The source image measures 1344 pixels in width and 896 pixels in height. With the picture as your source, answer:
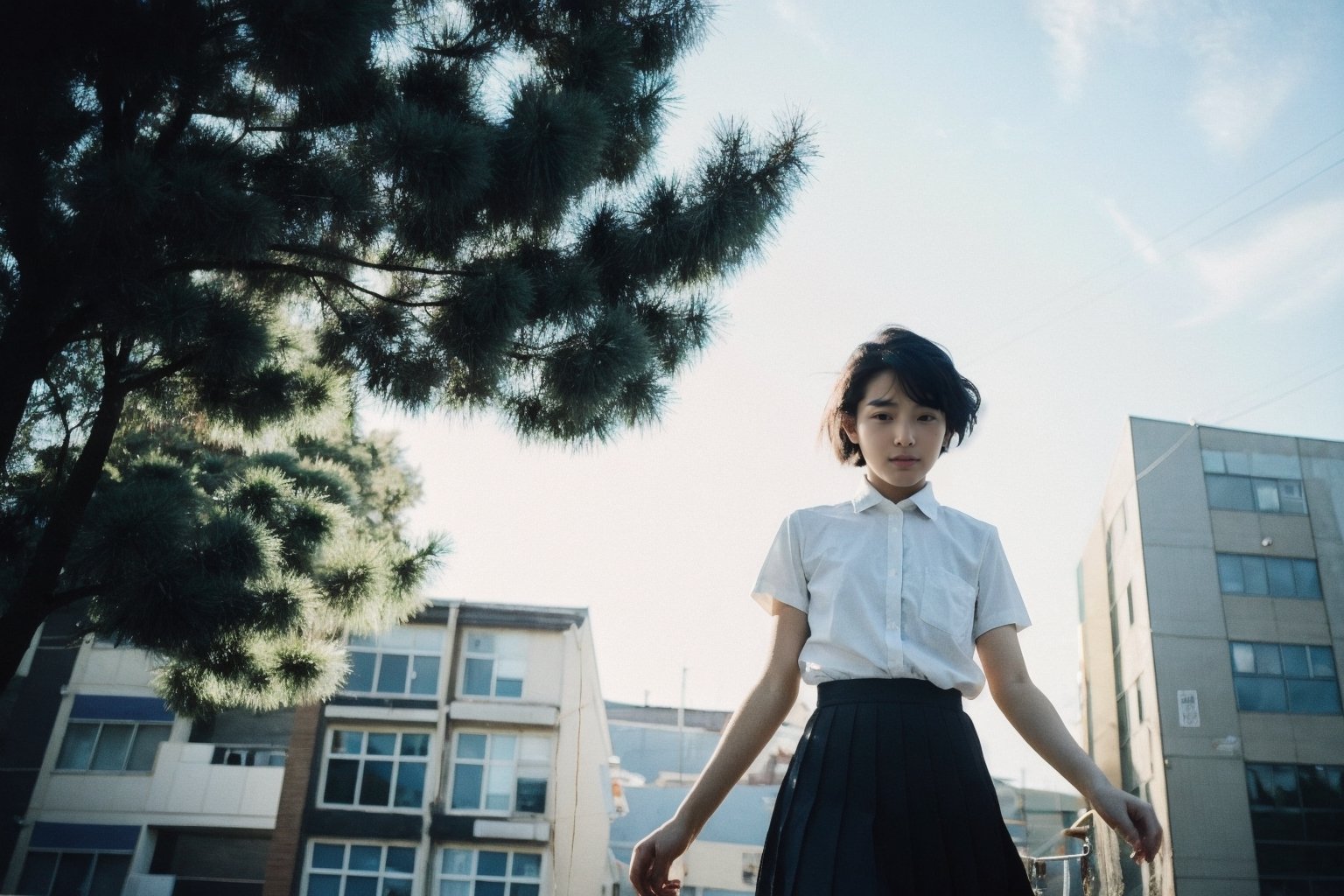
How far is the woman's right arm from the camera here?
3.17ft

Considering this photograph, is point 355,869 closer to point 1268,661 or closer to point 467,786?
point 467,786

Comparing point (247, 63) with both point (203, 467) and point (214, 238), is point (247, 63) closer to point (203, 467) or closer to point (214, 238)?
point (214, 238)

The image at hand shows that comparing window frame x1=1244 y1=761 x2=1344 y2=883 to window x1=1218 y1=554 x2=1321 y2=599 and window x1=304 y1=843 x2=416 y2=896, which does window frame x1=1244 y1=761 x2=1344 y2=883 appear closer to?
window x1=1218 y1=554 x2=1321 y2=599

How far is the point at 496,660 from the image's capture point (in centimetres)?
1464

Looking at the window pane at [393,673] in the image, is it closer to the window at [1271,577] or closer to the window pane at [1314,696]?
the window at [1271,577]

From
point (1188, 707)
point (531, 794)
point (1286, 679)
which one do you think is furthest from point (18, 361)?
point (1286, 679)

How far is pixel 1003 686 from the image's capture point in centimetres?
106

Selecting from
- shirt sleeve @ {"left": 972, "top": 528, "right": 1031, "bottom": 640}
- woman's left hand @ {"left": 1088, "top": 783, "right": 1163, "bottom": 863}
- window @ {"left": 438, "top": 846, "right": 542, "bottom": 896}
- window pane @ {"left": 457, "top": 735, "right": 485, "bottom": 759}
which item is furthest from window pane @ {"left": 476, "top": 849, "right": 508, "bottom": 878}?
woman's left hand @ {"left": 1088, "top": 783, "right": 1163, "bottom": 863}

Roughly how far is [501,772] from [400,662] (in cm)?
221

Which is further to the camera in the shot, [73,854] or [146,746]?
[146,746]

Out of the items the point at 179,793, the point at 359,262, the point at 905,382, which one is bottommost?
the point at 179,793

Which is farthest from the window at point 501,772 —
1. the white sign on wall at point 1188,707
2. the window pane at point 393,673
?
the white sign on wall at point 1188,707

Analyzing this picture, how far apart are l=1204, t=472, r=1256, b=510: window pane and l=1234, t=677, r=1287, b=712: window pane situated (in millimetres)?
2792

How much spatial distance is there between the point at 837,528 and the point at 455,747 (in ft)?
46.3
